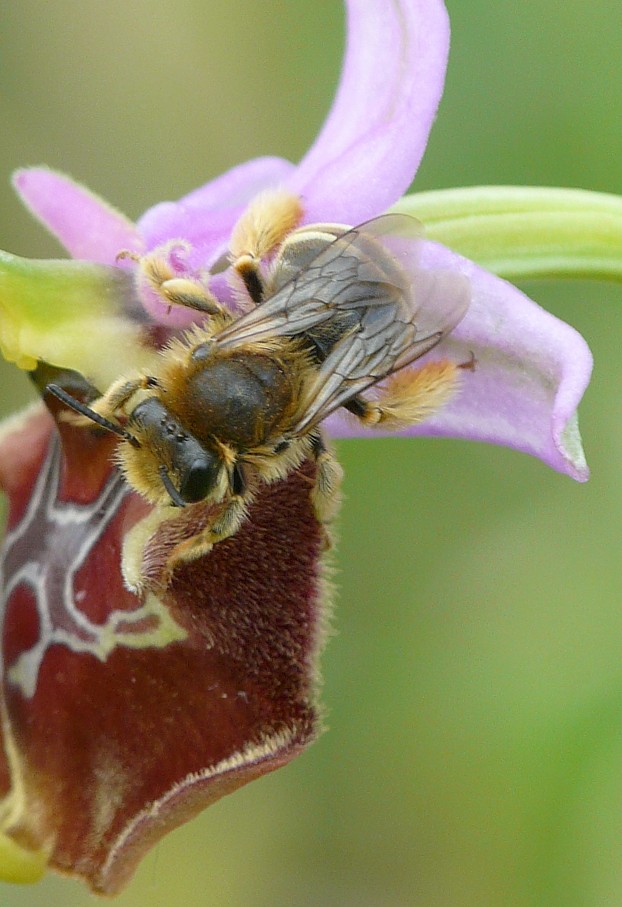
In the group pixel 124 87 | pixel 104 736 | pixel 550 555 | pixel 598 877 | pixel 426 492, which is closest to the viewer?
pixel 104 736

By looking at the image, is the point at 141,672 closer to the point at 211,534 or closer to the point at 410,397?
the point at 211,534

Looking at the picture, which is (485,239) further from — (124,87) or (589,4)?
(124,87)

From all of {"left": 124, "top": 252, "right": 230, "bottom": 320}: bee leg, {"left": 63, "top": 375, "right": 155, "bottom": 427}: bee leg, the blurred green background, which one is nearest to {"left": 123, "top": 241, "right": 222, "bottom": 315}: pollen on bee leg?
{"left": 124, "top": 252, "right": 230, "bottom": 320}: bee leg

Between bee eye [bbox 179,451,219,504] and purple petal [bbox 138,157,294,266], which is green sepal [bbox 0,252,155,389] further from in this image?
bee eye [bbox 179,451,219,504]

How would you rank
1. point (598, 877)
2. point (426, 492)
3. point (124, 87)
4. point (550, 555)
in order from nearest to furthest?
1. point (598, 877)
2. point (550, 555)
3. point (426, 492)
4. point (124, 87)

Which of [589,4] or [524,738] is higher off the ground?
[589,4]

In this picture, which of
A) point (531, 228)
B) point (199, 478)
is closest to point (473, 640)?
point (531, 228)

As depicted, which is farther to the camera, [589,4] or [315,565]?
[589,4]

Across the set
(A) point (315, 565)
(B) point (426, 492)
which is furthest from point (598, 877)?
(A) point (315, 565)
